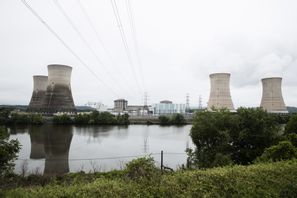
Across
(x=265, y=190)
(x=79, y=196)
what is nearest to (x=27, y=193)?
(x=79, y=196)

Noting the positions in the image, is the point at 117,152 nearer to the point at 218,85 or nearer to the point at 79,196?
the point at 79,196

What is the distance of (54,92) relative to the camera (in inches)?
971

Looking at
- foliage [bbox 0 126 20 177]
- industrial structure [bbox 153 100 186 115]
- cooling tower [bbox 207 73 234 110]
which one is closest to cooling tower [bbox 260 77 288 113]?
cooling tower [bbox 207 73 234 110]

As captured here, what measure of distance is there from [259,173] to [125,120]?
27617 mm

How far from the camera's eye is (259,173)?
298 cm

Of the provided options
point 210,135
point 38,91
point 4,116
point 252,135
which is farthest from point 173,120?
point 252,135

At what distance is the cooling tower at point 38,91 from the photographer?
29484mm

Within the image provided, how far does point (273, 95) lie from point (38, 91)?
1172 inches

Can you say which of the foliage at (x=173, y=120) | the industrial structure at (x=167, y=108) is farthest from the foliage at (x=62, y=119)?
the industrial structure at (x=167, y=108)

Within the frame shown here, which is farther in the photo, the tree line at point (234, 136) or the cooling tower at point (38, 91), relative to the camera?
the cooling tower at point (38, 91)

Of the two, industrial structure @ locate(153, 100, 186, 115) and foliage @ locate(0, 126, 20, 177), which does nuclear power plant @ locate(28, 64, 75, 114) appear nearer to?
foliage @ locate(0, 126, 20, 177)

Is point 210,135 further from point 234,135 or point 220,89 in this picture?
point 220,89

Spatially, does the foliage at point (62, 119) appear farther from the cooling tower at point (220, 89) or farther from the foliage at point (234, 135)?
the foliage at point (234, 135)

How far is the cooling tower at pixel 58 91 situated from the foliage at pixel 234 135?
64.1 feet
